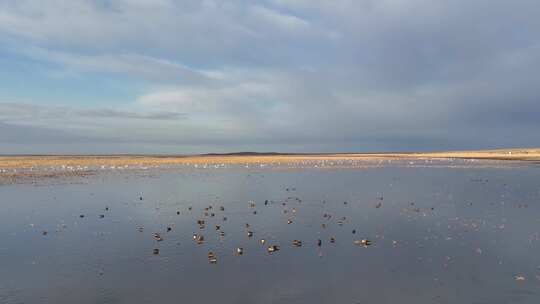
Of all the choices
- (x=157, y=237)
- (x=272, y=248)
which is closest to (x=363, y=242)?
(x=272, y=248)

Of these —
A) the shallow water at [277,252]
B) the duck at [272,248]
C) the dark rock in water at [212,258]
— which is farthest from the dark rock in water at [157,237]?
the duck at [272,248]

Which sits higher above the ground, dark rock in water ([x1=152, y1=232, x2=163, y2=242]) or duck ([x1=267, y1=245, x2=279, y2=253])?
dark rock in water ([x1=152, y1=232, x2=163, y2=242])

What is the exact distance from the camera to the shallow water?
13.4 m

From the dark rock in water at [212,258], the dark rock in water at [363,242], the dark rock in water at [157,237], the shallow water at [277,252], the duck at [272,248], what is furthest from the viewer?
the dark rock in water at [157,237]

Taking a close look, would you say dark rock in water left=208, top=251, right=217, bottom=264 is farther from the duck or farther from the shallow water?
the duck

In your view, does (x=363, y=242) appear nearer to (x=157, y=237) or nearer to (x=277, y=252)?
(x=277, y=252)

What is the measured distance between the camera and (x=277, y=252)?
59.5 feet

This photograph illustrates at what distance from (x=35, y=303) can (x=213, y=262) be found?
20.0ft

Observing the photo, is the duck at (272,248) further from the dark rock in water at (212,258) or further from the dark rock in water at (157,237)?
the dark rock in water at (157,237)

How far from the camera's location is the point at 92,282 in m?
14.4

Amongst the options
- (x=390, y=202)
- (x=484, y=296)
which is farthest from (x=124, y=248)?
(x=390, y=202)

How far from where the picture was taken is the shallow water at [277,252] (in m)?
13.4

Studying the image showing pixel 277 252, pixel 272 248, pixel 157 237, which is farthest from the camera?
pixel 157 237

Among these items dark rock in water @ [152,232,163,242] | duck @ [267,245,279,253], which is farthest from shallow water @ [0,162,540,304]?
duck @ [267,245,279,253]
